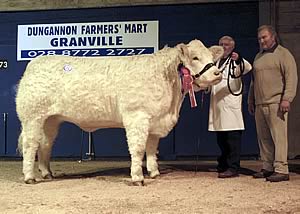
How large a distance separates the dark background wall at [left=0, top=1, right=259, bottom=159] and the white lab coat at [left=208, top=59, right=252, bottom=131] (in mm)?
3116

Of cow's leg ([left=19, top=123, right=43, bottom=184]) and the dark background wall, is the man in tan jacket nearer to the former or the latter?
cow's leg ([left=19, top=123, right=43, bottom=184])

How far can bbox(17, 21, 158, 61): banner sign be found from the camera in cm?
993

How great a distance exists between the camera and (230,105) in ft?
21.0

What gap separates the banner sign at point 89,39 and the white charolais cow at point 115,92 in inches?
148

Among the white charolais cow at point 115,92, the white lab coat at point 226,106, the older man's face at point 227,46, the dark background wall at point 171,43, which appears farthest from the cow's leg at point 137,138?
the dark background wall at point 171,43

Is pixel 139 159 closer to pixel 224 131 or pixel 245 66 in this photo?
pixel 224 131

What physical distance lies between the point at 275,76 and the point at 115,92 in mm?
1857

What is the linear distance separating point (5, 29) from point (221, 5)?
14.0 feet

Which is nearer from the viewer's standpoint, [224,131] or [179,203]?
[179,203]

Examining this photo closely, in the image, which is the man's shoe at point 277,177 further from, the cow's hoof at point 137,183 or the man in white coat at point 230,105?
the cow's hoof at point 137,183

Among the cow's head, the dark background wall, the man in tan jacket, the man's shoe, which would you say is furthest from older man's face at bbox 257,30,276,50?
the dark background wall

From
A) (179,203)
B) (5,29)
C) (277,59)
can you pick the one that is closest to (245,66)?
(277,59)

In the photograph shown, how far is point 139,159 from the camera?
5762mm

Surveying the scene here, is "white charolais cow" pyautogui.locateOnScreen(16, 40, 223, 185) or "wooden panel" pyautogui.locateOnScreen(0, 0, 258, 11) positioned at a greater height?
"wooden panel" pyautogui.locateOnScreen(0, 0, 258, 11)
